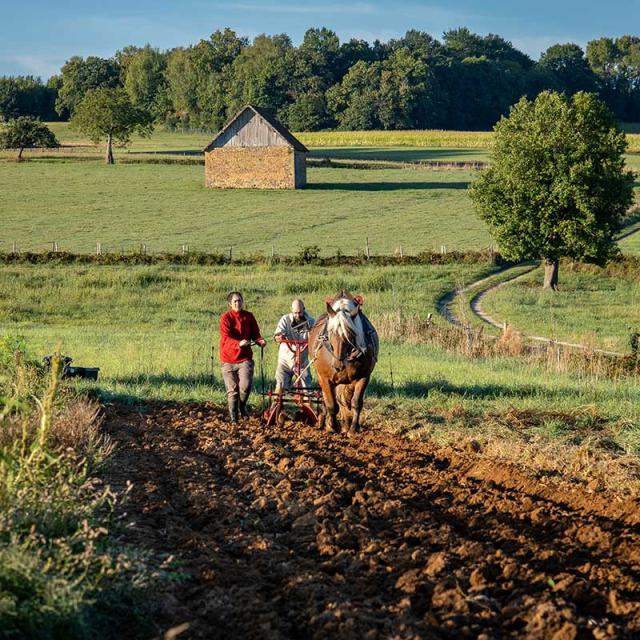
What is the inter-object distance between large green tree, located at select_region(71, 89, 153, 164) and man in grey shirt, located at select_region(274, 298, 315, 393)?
75193mm

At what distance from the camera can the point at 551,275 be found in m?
44.6

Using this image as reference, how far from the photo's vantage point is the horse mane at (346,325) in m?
14.2

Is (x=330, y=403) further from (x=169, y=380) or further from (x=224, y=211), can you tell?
(x=224, y=211)

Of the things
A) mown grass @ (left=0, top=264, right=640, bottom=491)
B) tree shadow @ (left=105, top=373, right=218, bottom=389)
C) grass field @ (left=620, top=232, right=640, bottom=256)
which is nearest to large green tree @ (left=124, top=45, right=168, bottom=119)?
grass field @ (left=620, top=232, right=640, bottom=256)

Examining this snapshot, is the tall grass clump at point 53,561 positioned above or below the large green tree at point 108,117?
below

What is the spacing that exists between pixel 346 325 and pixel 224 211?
52.5 m

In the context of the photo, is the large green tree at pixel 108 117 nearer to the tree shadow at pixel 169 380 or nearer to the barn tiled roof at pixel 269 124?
the barn tiled roof at pixel 269 124

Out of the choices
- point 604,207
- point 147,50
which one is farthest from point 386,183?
point 147,50

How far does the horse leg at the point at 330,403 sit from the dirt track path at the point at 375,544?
1865mm

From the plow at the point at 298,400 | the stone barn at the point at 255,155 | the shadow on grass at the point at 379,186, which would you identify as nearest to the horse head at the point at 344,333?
the plow at the point at 298,400

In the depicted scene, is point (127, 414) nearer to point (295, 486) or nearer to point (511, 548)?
point (295, 486)

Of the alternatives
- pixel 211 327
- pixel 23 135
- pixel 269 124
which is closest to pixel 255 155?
pixel 269 124

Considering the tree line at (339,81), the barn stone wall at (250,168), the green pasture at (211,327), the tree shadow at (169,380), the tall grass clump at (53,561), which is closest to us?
the tall grass clump at (53,561)

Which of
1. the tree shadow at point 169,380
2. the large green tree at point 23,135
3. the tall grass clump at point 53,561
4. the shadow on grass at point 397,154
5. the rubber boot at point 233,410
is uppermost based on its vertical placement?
the large green tree at point 23,135
